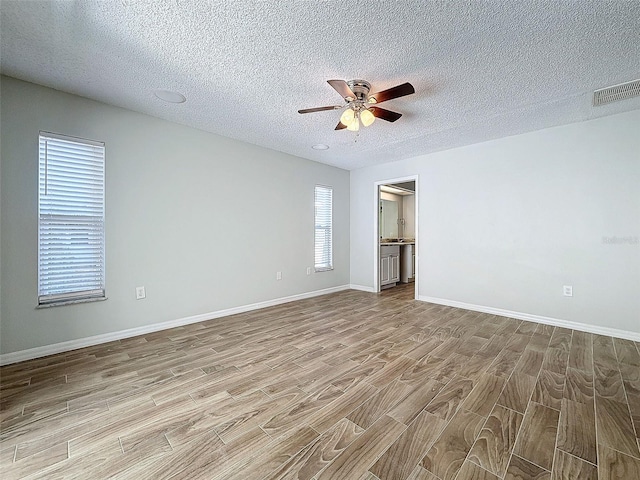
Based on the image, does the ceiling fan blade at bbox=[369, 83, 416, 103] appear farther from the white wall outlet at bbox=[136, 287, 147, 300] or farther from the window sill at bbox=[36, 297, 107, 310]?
the window sill at bbox=[36, 297, 107, 310]

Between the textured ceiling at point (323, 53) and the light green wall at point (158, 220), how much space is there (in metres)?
0.31

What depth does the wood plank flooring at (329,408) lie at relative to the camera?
1343 millimetres

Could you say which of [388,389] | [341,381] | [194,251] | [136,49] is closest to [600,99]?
[388,389]

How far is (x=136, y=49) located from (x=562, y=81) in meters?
3.62

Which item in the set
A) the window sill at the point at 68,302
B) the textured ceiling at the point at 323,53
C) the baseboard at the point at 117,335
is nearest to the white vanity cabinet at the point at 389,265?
the baseboard at the point at 117,335

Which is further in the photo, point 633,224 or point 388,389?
point 633,224

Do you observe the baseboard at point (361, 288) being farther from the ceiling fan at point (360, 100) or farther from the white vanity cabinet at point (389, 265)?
the ceiling fan at point (360, 100)

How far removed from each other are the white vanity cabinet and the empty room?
102cm

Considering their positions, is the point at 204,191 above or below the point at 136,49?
below

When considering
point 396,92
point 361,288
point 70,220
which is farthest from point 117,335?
point 361,288

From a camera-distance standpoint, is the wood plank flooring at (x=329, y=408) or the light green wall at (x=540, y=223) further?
the light green wall at (x=540, y=223)

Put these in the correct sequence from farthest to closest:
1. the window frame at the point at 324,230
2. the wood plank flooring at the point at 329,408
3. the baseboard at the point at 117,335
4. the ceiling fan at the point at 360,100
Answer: the window frame at the point at 324,230, the baseboard at the point at 117,335, the ceiling fan at the point at 360,100, the wood plank flooring at the point at 329,408

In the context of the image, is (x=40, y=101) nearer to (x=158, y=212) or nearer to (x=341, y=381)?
(x=158, y=212)

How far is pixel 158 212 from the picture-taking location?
3254mm
